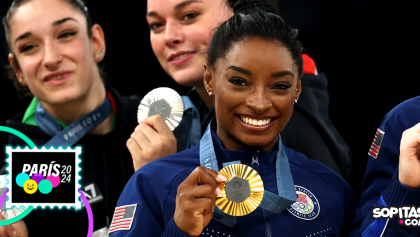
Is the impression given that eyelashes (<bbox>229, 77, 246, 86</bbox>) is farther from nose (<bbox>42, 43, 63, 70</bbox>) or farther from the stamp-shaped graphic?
nose (<bbox>42, 43, 63, 70</bbox>)

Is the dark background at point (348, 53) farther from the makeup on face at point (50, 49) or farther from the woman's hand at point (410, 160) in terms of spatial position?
the woman's hand at point (410, 160)

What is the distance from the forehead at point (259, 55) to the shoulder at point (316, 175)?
0.33 metres

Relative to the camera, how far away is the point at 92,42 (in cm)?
275

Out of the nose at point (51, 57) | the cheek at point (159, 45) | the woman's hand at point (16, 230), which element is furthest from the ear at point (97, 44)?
the woman's hand at point (16, 230)

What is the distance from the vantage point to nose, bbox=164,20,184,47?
2283 millimetres

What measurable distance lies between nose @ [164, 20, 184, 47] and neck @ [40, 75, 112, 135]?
23.3 inches

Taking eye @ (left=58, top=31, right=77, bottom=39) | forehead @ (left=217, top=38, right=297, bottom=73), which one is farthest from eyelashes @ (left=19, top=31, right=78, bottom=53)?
forehead @ (left=217, top=38, right=297, bottom=73)

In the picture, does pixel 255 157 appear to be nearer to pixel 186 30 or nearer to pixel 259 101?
pixel 259 101

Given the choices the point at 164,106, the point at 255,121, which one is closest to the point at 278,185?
the point at 255,121

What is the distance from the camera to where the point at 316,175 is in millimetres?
1748

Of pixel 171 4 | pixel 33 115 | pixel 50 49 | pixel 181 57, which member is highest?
pixel 171 4

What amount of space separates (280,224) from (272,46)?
1.78ft

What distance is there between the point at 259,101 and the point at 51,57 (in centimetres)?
128

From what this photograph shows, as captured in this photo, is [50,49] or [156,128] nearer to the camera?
[156,128]
